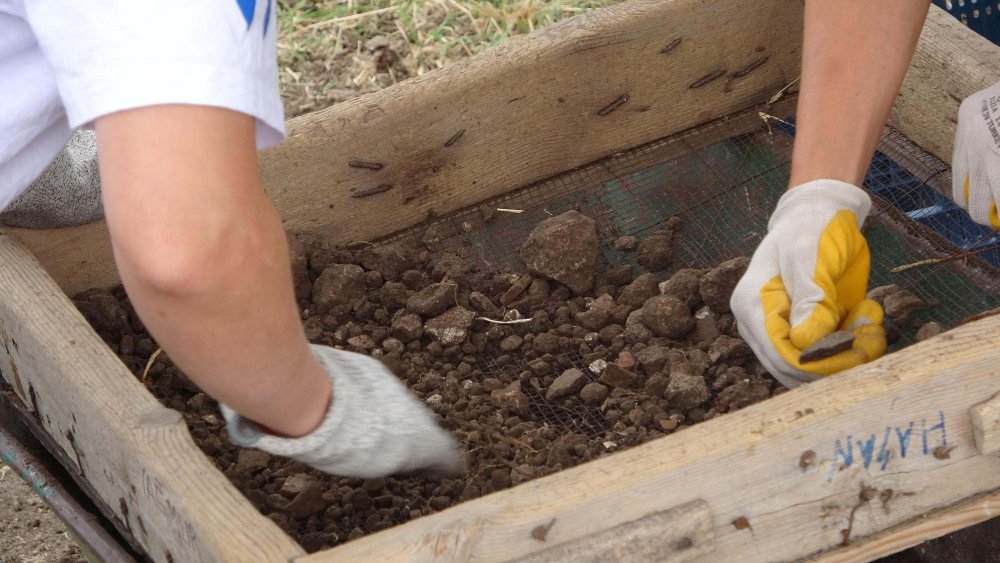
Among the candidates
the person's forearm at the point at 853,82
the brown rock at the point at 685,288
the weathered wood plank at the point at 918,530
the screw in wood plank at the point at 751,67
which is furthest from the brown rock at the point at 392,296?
the weathered wood plank at the point at 918,530

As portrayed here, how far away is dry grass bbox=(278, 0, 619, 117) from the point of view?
3.32 m

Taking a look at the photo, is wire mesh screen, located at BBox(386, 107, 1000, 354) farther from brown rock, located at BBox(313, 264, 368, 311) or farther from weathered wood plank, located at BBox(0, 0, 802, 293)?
brown rock, located at BBox(313, 264, 368, 311)

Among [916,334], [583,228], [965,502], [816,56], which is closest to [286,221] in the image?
[583,228]

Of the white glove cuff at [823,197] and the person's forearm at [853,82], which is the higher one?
the person's forearm at [853,82]

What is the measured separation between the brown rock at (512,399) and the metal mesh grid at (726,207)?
1.18 ft

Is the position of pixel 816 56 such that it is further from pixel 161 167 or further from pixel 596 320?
pixel 161 167

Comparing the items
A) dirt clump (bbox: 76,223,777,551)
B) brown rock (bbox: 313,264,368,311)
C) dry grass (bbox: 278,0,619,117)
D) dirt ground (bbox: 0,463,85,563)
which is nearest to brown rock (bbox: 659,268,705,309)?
dirt clump (bbox: 76,223,777,551)

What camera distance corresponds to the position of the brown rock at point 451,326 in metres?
1.98

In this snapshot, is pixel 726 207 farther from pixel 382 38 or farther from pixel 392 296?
pixel 382 38

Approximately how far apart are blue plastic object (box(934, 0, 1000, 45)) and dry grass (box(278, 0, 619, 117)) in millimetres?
1141

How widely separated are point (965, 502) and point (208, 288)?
0.95 m

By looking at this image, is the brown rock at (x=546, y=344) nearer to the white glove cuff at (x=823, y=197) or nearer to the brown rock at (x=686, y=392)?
the brown rock at (x=686, y=392)

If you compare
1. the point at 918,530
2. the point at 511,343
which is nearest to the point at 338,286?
the point at 511,343

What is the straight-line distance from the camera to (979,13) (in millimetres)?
2512
